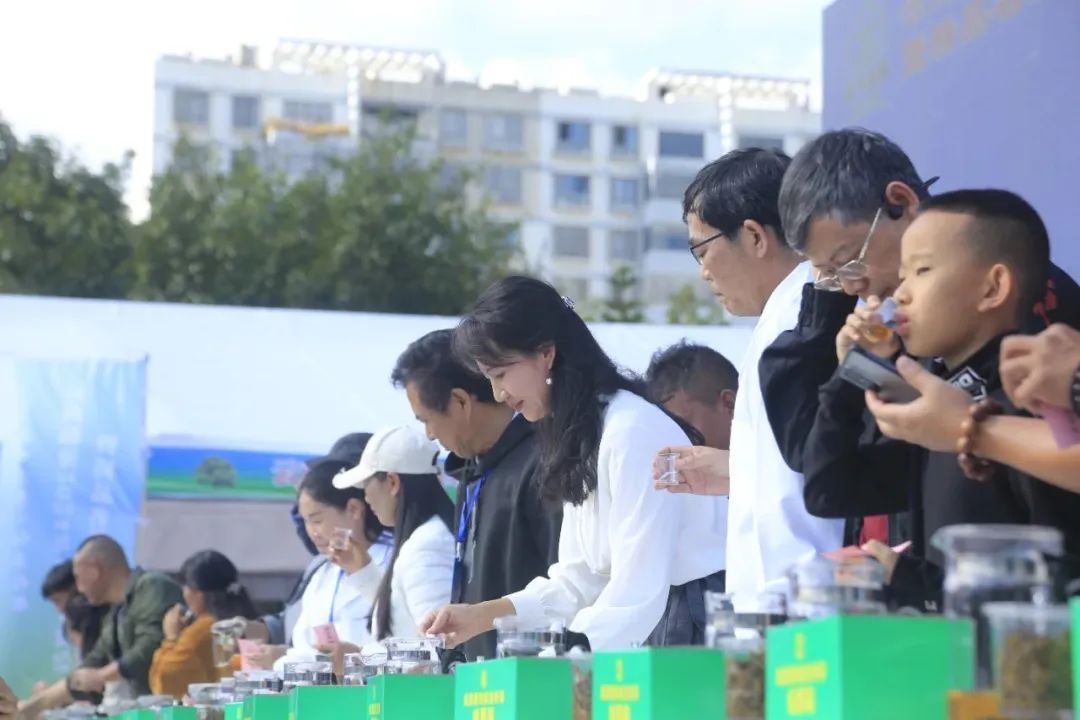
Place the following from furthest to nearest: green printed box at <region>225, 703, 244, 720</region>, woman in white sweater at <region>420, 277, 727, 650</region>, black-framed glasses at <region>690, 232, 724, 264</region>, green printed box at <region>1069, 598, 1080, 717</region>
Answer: woman in white sweater at <region>420, 277, 727, 650</region> < black-framed glasses at <region>690, 232, 724, 264</region> < green printed box at <region>225, 703, 244, 720</region> < green printed box at <region>1069, 598, 1080, 717</region>

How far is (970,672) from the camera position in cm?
132

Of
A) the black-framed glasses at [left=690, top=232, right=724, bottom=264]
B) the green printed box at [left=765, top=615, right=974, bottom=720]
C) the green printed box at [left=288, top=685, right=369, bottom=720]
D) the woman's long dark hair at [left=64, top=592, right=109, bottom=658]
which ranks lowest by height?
the woman's long dark hair at [left=64, top=592, right=109, bottom=658]

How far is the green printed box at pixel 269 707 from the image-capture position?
2520 mm

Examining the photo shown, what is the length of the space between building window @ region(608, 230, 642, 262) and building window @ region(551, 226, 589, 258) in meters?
0.79

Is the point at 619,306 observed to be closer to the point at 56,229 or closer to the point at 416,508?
the point at 56,229

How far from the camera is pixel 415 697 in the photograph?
2.15 m

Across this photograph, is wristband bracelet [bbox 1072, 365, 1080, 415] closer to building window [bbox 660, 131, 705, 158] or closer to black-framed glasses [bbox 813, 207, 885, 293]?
black-framed glasses [bbox 813, 207, 885, 293]

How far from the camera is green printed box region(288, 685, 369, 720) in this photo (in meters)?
2.33

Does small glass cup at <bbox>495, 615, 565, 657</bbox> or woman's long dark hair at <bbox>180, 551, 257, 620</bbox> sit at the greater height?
small glass cup at <bbox>495, 615, 565, 657</bbox>

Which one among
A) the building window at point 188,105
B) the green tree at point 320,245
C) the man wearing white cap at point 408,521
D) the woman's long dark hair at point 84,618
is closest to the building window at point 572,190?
the building window at point 188,105

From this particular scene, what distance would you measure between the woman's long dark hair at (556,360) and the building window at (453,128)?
48110 mm

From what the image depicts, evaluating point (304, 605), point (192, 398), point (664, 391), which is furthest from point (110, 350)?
point (664, 391)

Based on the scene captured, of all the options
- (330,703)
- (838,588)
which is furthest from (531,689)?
(330,703)

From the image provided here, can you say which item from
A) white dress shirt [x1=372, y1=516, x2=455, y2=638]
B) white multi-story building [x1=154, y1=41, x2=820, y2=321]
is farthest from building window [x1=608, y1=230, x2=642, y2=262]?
white dress shirt [x1=372, y1=516, x2=455, y2=638]
